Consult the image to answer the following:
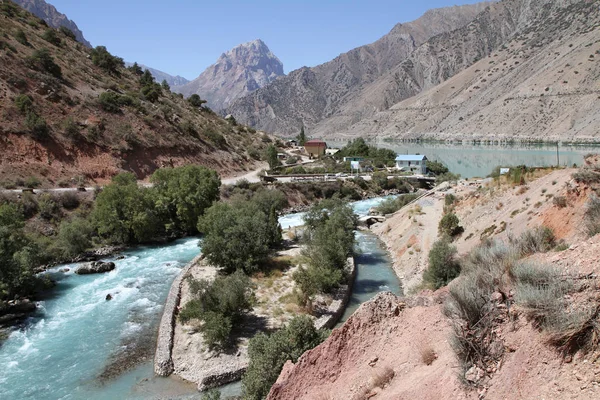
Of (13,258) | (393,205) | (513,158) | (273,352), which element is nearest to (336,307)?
(273,352)

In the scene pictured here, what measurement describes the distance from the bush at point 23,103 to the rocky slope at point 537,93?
12637 cm

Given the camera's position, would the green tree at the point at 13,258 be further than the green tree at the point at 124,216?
No

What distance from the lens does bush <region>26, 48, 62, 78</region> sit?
56.9m

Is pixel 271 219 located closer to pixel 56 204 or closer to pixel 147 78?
pixel 56 204

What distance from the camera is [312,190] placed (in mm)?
63719

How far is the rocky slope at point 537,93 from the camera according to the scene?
12862cm

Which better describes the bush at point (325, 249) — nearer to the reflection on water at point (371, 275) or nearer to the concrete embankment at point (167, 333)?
the reflection on water at point (371, 275)

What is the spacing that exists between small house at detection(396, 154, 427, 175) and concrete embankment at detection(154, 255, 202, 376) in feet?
198

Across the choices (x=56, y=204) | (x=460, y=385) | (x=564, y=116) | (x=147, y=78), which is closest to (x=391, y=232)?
(x=56, y=204)

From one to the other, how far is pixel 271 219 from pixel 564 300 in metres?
31.7

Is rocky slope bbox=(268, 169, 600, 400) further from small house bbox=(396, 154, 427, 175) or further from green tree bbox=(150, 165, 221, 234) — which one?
small house bbox=(396, 154, 427, 175)

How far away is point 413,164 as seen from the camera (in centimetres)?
8012

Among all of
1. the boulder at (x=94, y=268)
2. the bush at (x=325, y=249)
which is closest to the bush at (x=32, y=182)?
the boulder at (x=94, y=268)

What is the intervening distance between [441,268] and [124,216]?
28.6 meters
